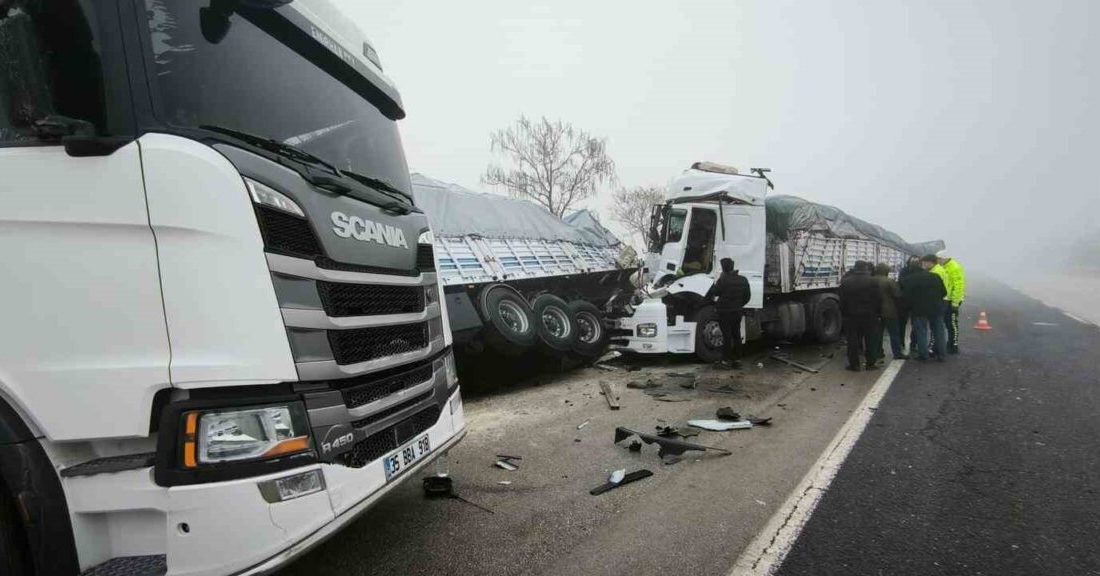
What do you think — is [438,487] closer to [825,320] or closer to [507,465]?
[507,465]

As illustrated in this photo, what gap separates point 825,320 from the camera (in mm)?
11219

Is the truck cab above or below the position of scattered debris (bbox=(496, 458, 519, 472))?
above

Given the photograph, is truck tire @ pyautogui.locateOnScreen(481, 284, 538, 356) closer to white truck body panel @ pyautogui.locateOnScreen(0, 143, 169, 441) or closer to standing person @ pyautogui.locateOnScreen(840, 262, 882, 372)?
standing person @ pyautogui.locateOnScreen(840, 262, 882, 372)

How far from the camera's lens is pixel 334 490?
7.11ft

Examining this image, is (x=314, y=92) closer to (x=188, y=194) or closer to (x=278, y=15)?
(x=278, y=15)

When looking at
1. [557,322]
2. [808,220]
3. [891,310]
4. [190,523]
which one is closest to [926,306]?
[891,310]

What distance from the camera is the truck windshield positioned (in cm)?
210

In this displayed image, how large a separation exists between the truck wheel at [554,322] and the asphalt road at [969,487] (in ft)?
13.2

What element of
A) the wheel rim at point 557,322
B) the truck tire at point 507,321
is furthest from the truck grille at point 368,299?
the wheel rim at point 557,322

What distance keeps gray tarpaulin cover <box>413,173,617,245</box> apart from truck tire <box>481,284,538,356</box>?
170cm

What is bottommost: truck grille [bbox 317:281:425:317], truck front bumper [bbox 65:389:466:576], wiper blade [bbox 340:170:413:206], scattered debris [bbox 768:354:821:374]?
scattered debris [bbox 768:354:821:374]

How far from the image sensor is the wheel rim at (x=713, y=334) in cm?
890

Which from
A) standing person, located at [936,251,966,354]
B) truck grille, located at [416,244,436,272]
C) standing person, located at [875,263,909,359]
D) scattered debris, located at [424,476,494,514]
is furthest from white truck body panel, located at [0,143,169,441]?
standing person, located at [936,251,966,354]

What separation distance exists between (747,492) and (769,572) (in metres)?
1.06
